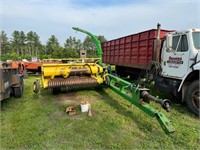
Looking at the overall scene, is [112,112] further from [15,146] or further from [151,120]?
[15,146]

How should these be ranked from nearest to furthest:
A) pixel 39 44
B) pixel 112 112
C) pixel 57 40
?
pixel 112 112, pixel 57 40, pixel 39 44

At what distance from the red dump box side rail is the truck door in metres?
0.90

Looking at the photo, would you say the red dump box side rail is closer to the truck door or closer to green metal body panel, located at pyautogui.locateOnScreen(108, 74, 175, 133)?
the truck door

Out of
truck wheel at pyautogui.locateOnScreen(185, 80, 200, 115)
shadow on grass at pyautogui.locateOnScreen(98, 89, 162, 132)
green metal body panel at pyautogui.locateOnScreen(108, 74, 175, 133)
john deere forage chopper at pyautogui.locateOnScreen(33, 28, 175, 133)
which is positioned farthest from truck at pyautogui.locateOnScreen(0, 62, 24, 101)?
truck wheel at pyautogui.locateOnScreen(185, 80, 200, 115)

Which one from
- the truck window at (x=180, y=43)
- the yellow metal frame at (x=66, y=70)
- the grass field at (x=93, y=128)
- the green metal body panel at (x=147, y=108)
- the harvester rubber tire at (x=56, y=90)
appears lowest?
the grass field at (x=93, y=128)

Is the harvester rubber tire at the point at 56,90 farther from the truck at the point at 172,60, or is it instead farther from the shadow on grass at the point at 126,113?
the truck at the point at 172,60

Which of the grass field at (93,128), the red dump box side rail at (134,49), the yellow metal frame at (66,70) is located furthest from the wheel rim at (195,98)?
the yellow metal frame at (66,70)

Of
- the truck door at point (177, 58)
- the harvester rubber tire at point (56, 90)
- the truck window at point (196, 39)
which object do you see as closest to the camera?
the truck window at point (196, 39)

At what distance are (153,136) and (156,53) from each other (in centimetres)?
Result: 342

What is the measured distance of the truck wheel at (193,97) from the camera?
4.03 m

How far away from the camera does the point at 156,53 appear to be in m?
5.75

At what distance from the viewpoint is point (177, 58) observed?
4734 millimetres

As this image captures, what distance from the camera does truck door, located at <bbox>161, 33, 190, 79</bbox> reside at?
14.8 ft

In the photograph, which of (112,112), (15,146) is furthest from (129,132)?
(15,146)
